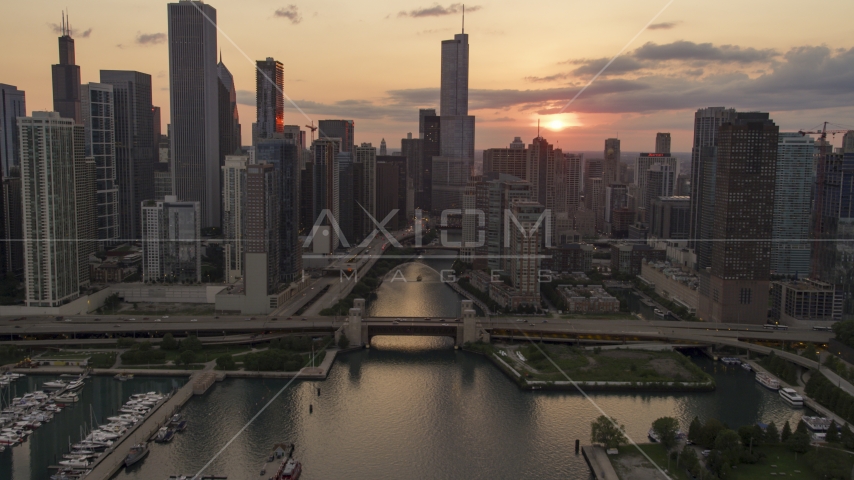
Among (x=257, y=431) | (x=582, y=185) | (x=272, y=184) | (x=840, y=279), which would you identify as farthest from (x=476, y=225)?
(x=582, y=185)

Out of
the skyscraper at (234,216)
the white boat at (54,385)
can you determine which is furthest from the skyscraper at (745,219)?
the white boat at (54,385)

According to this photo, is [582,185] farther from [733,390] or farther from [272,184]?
[733,390]

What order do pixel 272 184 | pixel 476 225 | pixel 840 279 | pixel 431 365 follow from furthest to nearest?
1. pixel 476 225
2. pixel 272 184
3. pixel 840 279
4. pixel 431 365

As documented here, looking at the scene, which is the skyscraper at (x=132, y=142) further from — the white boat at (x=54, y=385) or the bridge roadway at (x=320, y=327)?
the white boat at (x=54, y=385)

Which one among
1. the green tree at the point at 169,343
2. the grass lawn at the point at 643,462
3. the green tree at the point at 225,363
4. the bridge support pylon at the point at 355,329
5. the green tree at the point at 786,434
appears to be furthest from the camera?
the bridge support pylon at the point at 355,329

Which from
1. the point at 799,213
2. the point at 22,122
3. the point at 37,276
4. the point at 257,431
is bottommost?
the point at 257,431
